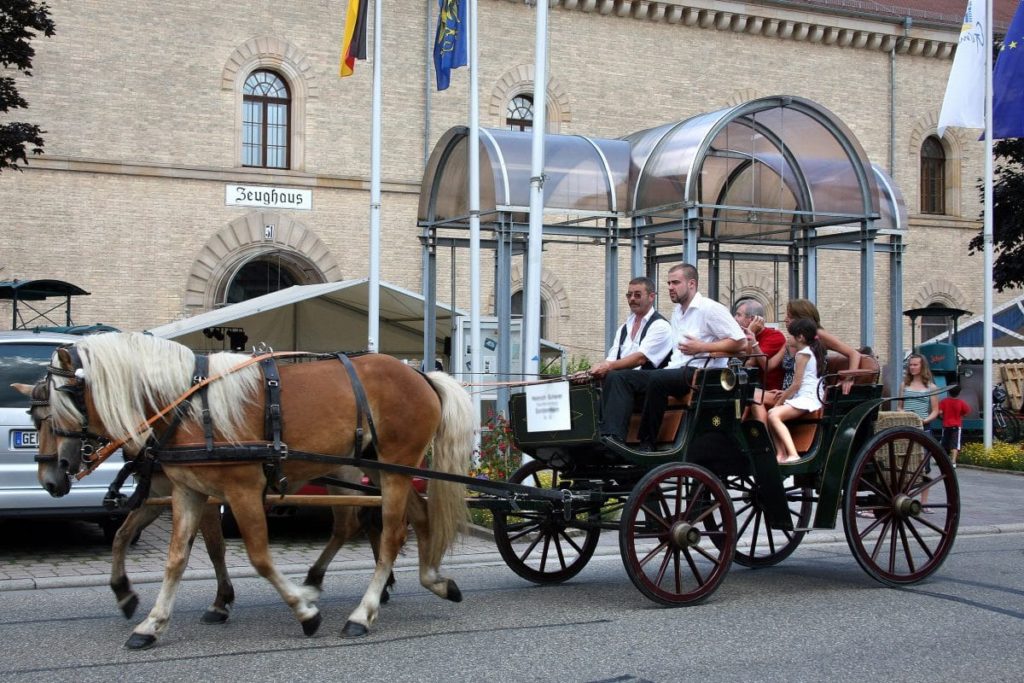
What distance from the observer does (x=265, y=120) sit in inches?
1075

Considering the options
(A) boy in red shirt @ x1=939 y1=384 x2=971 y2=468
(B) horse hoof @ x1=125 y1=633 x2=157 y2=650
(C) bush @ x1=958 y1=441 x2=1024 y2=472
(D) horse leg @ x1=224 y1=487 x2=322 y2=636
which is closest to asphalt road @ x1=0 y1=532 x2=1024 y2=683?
(B) horse hoof @ x1=125 y1=633 x2=157 y2=650

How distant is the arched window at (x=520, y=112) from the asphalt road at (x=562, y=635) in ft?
72.1

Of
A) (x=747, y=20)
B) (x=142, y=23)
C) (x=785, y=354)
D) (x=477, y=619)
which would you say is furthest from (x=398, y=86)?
(x=477, y=619)

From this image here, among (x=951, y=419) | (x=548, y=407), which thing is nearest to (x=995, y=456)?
(x=951, y=419)

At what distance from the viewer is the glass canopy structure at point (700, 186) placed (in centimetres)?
1545

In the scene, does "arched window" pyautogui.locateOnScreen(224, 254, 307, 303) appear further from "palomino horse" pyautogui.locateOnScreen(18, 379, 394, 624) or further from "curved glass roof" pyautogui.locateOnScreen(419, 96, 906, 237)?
"palomino horse" pyautogui.locateOnScreen(18, 379, 394, 624)

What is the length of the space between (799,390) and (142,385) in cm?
473

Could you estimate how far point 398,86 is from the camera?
28.0m

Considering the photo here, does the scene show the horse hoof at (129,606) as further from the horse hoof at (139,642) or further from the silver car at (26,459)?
the silver car at (26,459)

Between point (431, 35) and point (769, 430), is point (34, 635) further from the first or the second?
point (431, 35)

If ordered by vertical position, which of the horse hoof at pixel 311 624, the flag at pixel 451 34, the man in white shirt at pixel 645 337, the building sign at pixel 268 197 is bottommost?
the horse hoof at pixel 311 624

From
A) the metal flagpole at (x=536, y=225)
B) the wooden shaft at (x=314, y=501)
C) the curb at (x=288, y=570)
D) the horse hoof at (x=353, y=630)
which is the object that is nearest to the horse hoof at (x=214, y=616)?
the wooden shaft at (x=314, y=501)

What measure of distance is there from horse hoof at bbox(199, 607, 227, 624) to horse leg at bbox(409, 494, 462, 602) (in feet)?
3.94

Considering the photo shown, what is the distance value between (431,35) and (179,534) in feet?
76.2
